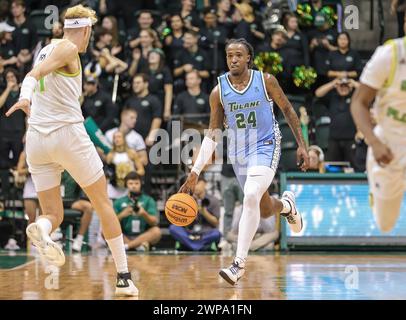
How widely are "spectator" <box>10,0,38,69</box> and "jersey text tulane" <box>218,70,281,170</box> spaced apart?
8.08 m

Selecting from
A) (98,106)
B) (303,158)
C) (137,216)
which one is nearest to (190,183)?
(303,158)

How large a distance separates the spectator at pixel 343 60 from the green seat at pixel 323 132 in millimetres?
879

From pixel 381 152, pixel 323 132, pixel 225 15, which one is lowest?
pixel 323 132

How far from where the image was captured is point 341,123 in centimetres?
1502

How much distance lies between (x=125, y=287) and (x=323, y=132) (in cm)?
846

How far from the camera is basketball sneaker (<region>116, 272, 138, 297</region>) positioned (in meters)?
7.52

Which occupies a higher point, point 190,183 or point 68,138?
point 68,138

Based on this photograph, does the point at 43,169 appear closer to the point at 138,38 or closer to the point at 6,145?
the point at 6,145

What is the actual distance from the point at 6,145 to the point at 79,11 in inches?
322

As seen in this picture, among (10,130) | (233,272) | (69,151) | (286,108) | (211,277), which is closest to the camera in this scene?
(69,151)

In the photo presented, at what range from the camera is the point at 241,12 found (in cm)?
1672

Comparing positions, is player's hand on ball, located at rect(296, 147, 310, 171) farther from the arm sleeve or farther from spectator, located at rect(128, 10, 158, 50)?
spectator, located at rect(128, 10, 158, 50)

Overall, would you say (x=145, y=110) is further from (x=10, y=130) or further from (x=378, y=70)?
(x=378, y=70)

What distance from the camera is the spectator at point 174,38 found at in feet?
53.6
